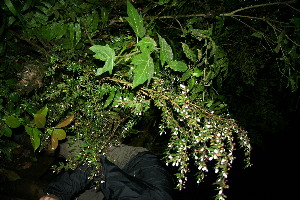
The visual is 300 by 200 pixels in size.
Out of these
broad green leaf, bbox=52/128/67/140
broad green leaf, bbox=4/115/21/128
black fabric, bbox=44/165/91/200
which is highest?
broad green leaf, bbox=52/128/67/140

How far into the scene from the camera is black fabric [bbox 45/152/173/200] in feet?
7.18

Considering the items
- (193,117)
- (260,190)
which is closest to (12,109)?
(193,117)

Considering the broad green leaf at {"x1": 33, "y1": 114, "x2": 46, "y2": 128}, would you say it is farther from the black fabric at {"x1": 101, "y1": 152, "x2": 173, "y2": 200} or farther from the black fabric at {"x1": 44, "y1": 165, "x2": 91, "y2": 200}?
the black fabric at {"x1": 44, "y1": 165, "x2": 91, "y2": 200}

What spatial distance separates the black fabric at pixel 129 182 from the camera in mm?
2189

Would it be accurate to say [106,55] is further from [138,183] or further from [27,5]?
[138,183]

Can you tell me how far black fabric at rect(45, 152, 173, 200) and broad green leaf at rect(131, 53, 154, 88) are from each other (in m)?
1.42

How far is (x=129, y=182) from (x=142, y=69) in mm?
1499

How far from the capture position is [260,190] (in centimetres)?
695

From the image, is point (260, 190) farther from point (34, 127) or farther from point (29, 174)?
point (34, 127)

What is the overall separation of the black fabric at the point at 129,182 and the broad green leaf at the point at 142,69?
4.65ft

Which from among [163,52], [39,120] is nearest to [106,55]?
[163,52]

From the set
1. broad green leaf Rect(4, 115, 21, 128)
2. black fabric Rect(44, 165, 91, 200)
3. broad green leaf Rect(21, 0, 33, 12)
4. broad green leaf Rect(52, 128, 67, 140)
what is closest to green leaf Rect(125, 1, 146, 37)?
broad green leaf Rect(21, 0, 33, 12)

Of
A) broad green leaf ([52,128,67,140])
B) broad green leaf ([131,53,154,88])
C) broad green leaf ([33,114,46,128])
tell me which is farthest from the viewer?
broad green leaf ([52,128,67,140])

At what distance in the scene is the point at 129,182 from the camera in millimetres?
2225
